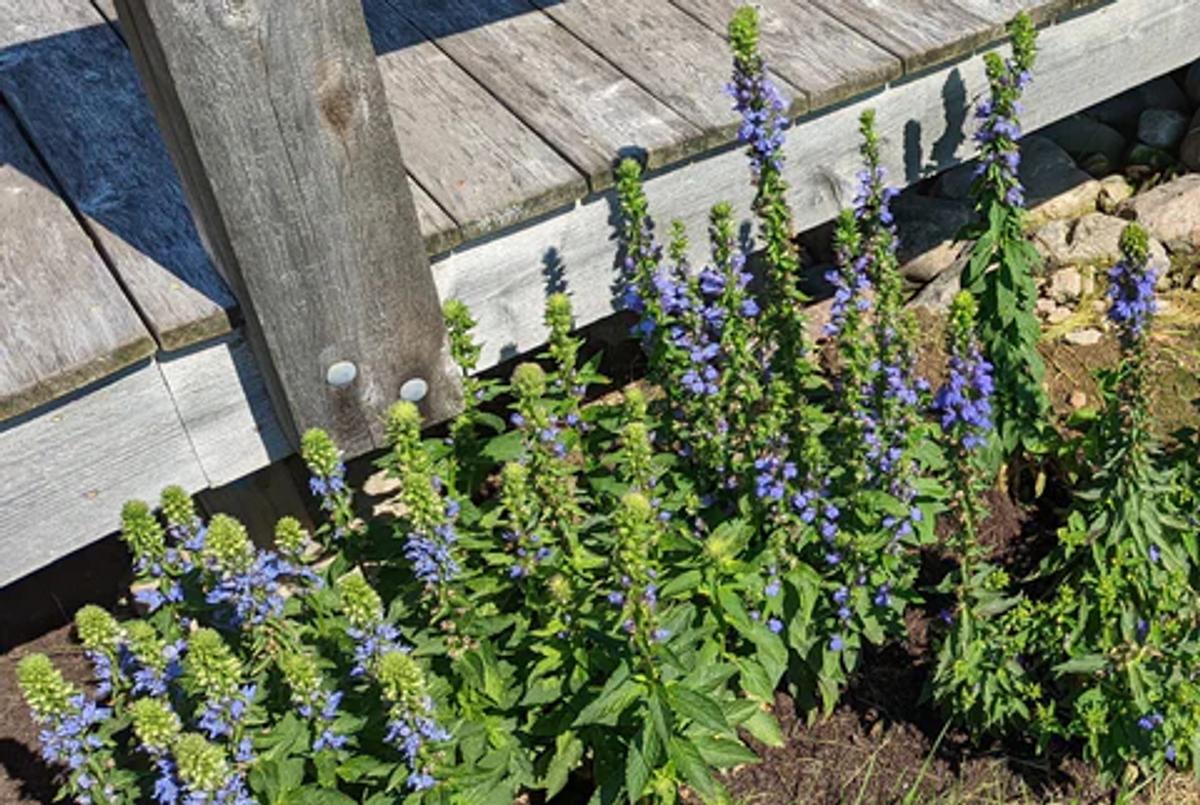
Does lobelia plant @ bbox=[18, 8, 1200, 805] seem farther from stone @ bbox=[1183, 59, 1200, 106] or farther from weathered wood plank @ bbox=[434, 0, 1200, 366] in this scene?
stone @ bbox=[1183, 59, 1200, 106]

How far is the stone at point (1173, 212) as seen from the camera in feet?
16.1

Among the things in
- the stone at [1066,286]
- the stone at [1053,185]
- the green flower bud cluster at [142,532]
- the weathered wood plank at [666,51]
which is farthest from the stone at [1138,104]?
the green flower bud cluster at [142,532]

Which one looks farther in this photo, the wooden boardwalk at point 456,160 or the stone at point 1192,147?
the stone at point 1192,147

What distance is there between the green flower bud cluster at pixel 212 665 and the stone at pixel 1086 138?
4.27m

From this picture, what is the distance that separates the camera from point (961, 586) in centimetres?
325

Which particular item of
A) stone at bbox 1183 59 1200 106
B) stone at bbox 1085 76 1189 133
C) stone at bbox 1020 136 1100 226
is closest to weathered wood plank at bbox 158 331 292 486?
stone at bbox 1020 136 1100 226

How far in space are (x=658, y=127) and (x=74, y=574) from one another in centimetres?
237

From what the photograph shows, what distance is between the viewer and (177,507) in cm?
278

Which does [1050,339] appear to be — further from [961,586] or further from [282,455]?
[282,455]

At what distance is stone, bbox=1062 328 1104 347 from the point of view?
4.55 metres

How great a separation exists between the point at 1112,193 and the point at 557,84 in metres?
2.73

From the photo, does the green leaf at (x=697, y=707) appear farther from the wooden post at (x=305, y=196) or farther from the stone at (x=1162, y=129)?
the stone at (x=1162, y=129)

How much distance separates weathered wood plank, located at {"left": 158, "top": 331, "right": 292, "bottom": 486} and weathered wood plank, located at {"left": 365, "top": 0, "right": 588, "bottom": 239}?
630 millimetres

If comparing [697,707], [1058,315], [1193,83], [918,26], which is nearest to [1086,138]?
[1193,83]
